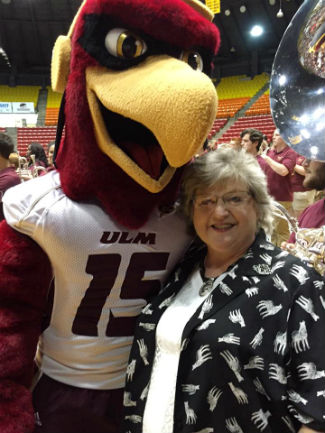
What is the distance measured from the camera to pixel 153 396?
1047mm

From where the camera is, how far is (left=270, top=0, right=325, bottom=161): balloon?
4.12ft

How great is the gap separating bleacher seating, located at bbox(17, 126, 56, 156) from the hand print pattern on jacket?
41.2ft

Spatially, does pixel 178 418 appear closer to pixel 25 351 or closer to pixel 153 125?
pixel 25 351

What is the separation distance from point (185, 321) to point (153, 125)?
0.47 metres

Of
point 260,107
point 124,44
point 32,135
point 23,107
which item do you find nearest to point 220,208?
point 124,44

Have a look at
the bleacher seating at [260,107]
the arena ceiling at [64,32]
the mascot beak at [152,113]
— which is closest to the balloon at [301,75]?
the mascot beak at [152,113]

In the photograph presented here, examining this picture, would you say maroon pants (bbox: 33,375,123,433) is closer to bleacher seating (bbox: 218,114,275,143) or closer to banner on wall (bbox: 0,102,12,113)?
bleacher seating (bbox: 218,114,275,143)

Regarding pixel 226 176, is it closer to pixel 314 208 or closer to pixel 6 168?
pixel 314 208

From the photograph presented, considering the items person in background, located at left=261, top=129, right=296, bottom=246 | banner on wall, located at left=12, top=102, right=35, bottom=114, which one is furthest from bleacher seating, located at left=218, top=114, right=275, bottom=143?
person in background, located at left=261, top=129, right=296, bottom=246

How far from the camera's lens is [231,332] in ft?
3.13

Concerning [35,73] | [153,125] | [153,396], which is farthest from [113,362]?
[35,73]

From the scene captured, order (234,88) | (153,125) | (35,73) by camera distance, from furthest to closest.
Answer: (35,73) → (234,88) → (153,125)

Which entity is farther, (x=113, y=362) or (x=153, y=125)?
(x=113, y=362)

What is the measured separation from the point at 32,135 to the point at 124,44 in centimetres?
1320
